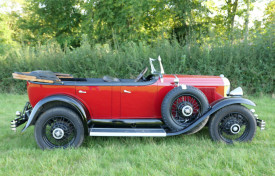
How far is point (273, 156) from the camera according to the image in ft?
9.12

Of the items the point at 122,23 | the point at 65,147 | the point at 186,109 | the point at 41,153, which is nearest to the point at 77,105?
the point at 65,147

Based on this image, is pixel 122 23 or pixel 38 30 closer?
pixel 122 23

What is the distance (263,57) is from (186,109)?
18.8 ft

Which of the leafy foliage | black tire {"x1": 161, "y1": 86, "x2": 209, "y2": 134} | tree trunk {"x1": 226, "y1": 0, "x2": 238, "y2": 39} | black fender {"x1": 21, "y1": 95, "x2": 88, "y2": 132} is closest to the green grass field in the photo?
black tire {"x1": 161, "y1": 86, "x2": 209, "y2": 134}

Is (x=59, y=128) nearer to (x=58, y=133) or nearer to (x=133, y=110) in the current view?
(x=58, y=133)

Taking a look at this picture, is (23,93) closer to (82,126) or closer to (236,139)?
(82,126)

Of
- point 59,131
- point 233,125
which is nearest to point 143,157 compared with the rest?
point 59,131

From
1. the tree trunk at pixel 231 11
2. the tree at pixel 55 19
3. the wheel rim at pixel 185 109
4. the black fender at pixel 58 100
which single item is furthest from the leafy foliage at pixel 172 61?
the tree at pixel 55 19

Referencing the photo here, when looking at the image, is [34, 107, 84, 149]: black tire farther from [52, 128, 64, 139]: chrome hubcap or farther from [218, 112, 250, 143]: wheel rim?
[218, 112, 250, 143]: wheel rim

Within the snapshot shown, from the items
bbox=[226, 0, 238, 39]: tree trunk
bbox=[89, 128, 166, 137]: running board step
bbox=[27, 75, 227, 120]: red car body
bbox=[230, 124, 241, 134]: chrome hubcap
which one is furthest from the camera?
bbox=[226, 0, 238, 39]: tree trunk

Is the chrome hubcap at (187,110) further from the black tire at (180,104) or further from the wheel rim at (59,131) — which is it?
the wheel rim at (59,131)

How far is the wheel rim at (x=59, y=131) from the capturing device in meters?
3.15

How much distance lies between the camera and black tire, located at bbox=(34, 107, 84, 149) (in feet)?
10.3

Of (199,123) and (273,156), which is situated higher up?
(199,123)
